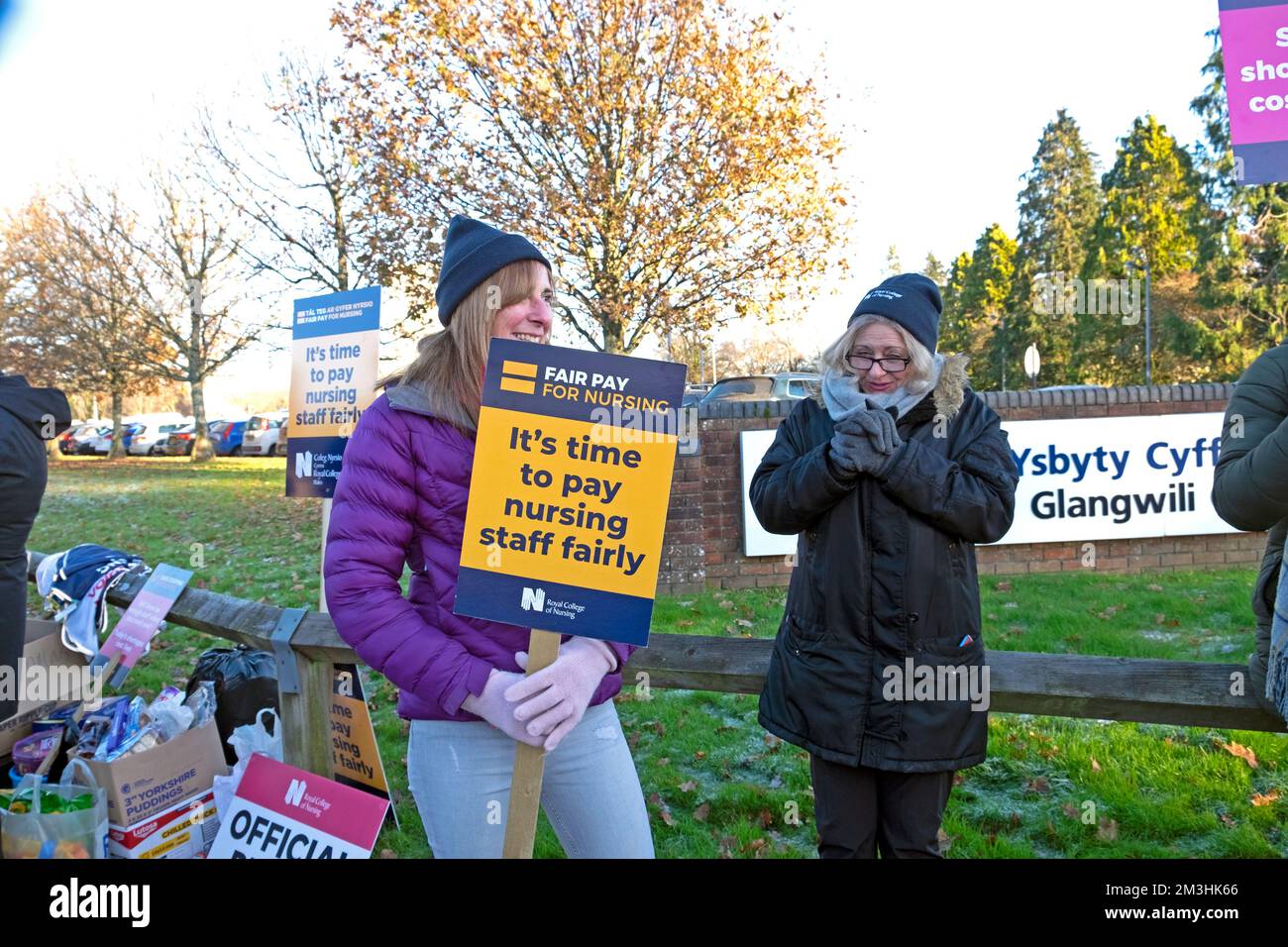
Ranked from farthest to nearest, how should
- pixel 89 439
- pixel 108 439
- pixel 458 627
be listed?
1. pixel 89 439
2. pixel 108 439
3. pixel 458 627

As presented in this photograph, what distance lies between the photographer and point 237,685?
439 centimetres

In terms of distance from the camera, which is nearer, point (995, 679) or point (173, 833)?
point (995, 679)

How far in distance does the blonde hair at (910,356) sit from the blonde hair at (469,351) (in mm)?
990

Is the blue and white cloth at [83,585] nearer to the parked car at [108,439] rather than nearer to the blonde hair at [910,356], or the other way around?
the blonde hair at [910,356]

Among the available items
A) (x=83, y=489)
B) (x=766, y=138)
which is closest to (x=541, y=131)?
(x=766, y=138)

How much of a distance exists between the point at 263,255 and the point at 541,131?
998 centimetres

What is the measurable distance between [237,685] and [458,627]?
2.90m

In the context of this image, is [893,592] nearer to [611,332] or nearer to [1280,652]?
[1280,652]

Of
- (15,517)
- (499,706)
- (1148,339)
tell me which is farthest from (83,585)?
(1148,339)

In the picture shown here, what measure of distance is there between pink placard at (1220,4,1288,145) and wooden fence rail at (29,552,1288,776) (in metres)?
1.43

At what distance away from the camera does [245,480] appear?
72.3 ft

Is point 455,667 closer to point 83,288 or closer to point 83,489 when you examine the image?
point 83,489

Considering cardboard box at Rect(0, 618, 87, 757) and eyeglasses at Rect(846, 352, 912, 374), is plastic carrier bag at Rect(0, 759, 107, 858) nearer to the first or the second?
cardboard box at Rect(0, 618, 87, 757)

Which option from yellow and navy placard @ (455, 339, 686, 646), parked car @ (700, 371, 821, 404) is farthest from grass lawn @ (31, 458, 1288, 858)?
parked car @ (700, 371, 821, 404)
